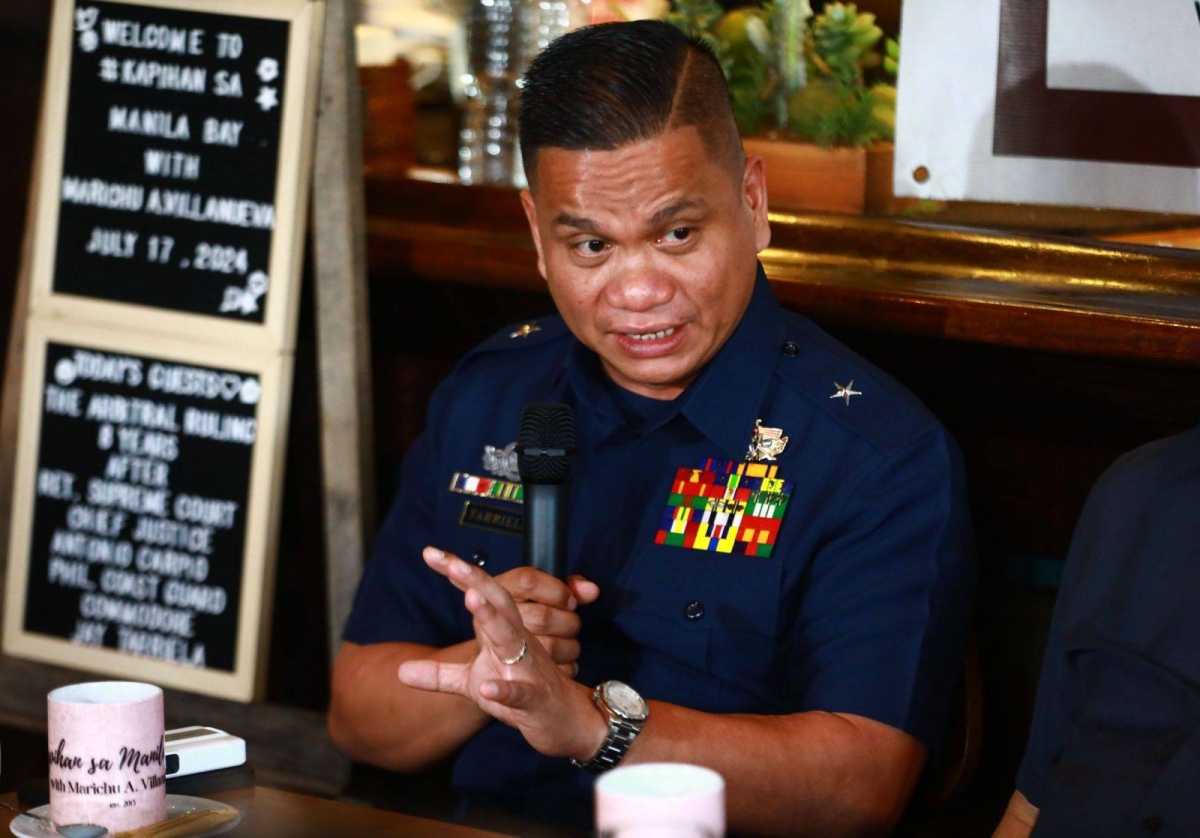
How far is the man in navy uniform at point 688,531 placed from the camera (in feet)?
5.62

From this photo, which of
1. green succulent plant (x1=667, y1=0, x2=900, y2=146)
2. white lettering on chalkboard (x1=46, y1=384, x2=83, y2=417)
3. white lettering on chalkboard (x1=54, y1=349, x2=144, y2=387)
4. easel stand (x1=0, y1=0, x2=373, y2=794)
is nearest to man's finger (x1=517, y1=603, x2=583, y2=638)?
easel stand (x1=0, y1=0, x2=373, y2=794)

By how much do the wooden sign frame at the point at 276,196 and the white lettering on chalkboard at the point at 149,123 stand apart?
0.11 m

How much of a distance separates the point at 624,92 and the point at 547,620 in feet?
2.10

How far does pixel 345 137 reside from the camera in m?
2.54

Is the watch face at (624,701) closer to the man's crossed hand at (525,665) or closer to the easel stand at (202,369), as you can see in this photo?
the man's crossed hand at (525,665)

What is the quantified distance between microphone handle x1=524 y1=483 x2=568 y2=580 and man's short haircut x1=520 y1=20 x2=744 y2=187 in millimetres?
480

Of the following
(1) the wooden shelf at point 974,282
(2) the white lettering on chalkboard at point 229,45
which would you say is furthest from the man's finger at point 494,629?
(2) the white lettering on chalkboard at point 229,45

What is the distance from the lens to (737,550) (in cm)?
187

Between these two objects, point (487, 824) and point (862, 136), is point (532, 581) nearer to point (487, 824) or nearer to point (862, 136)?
point (487, 824)

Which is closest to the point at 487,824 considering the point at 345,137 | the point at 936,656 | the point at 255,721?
the point at 936,656

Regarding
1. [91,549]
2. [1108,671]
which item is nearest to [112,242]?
[91,549]

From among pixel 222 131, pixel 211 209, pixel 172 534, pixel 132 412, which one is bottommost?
pixel 172 534

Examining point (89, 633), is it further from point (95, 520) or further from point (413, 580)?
point (413, 580)

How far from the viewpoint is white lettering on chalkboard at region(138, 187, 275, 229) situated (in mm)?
2557
